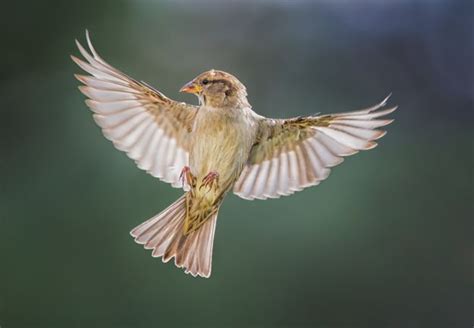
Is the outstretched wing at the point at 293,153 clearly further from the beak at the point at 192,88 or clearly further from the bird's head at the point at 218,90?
the beak at the point at 192,88

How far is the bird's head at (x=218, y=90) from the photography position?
1405 mm

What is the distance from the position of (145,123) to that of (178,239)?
363mm

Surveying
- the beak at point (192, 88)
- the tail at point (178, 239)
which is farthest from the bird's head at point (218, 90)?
the tail at point (178, 239)

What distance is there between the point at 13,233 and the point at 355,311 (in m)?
1.94

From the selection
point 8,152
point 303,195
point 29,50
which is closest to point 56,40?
point 29,50

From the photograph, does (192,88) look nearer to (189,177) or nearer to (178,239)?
(189,177)

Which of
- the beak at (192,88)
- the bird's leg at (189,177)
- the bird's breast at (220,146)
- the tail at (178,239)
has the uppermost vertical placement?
the beak at (192,88)

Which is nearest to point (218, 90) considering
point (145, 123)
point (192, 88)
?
point (192, 88)

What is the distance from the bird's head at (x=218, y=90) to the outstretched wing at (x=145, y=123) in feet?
0.35

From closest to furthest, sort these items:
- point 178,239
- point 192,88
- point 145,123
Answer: point 192,88, point 178,239, point 145,123

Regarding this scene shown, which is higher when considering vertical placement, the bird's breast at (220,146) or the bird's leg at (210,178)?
the bird's breast at (220,146)

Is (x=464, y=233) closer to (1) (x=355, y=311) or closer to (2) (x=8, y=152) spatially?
(1) (x=355, y=311)

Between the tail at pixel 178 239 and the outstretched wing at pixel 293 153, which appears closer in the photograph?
the tail at pixel 178 239

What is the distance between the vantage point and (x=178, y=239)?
1.50 metres
